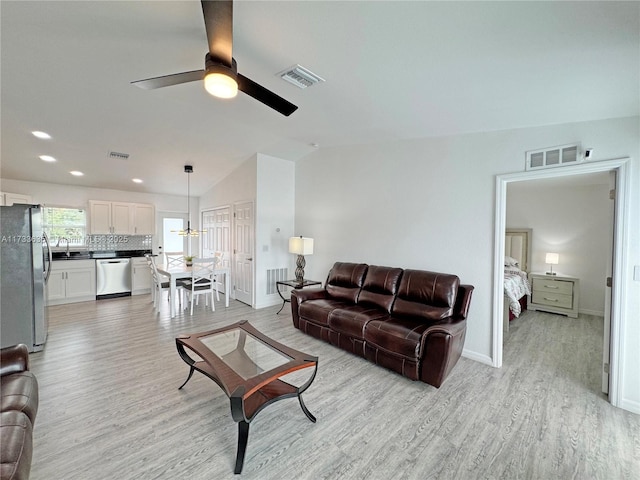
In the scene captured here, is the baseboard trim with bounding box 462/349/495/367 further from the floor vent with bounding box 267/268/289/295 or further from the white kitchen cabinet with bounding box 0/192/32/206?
the white kitchen cabinet with bounding box 0/192/32/206

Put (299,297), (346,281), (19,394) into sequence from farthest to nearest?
(346,281) < (299,297) < (19,394)

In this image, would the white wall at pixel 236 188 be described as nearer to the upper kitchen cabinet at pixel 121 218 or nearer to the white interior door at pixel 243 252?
the white interior door at pixel 243 252

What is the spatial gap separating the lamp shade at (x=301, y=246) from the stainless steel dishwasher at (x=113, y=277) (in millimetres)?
3997

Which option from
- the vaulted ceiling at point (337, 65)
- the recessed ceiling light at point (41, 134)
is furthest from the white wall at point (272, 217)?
the recessed ceiling light at point (41, 134)

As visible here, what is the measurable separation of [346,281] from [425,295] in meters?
1.18

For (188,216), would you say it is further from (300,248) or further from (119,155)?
(300,248)

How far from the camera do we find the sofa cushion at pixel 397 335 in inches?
98.0

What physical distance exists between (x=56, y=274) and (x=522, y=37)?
24.0ft

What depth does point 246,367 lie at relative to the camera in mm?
2021

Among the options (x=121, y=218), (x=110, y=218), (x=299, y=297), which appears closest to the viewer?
(x=299, y=297)

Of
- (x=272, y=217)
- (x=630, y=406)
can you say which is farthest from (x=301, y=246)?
(x=630, y=406)

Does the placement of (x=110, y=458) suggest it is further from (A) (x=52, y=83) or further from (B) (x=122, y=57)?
(A) (x=52, y=83)

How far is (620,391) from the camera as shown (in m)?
2.21

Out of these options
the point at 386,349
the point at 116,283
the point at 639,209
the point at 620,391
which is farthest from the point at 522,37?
the point at 116,283
